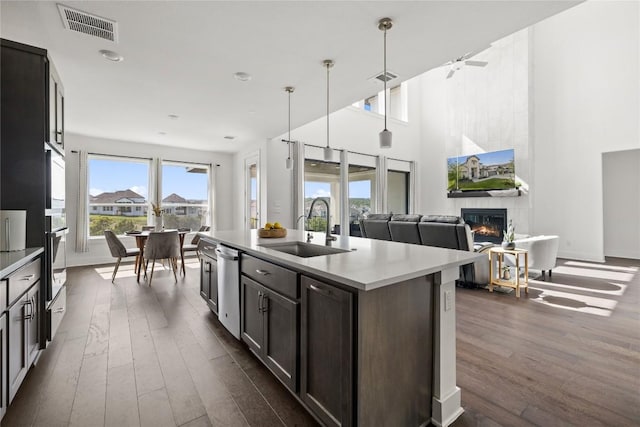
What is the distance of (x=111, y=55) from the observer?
2.80 m

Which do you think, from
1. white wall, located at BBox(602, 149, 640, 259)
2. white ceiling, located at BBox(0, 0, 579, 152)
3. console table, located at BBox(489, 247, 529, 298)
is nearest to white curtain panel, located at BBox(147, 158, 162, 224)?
white ceiling, located at BBox(0, 0, 579, 152)

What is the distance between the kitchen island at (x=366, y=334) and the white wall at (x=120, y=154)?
19.1ft

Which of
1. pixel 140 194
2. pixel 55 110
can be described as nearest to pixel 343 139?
pixel 140 194

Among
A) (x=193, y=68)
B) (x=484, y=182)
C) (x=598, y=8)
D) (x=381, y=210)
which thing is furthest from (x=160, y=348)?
(x=598, y=8)

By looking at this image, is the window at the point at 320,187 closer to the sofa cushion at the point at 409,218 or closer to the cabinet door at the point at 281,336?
the sofa cushion at the point at 409,218

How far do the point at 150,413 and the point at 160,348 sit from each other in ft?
2.80

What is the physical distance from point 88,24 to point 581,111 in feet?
27.3

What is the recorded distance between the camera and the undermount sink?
2.30 meters

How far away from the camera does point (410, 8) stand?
2172 mm

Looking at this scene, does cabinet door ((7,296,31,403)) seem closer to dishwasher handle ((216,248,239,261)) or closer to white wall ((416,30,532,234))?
dishwasher handle ((216,248,239,261))

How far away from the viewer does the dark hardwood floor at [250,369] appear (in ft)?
5.55

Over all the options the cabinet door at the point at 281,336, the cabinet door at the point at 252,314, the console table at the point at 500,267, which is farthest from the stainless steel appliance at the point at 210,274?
→ the console table at the point at 500,267

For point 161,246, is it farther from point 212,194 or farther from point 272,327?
point 272,327

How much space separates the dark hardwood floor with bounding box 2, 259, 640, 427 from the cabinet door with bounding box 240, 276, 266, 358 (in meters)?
0.17
